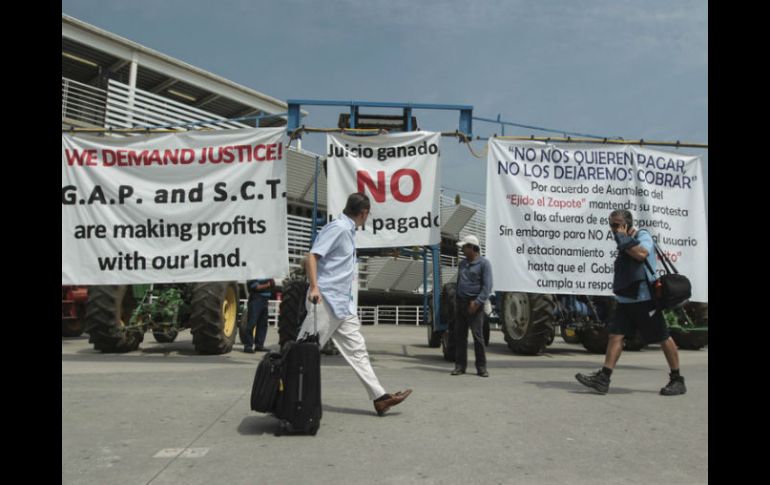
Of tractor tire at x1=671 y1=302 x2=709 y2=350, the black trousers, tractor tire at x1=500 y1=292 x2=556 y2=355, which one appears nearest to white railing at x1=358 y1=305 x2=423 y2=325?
tractor tire at x1=671 y1=302 x2=709 y2=350

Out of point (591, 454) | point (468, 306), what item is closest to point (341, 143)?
point (468, 306)

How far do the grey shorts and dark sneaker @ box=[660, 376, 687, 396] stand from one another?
42 cm

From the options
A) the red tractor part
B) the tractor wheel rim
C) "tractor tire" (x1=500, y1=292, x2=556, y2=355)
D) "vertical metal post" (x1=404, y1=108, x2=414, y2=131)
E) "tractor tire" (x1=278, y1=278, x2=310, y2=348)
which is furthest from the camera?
the red tractor part

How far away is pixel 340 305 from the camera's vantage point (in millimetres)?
4688

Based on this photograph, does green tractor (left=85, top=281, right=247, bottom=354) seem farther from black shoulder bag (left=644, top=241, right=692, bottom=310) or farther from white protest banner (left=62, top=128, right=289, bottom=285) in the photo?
black shoulder bag (left=644, top=241, right=692, bottom=310)

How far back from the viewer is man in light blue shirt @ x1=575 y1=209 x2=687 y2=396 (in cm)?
590

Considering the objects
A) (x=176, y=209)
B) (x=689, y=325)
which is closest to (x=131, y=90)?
(x=176, y=209)

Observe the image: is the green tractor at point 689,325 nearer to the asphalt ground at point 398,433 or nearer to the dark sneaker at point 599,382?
the asphalt ground at point 398,433

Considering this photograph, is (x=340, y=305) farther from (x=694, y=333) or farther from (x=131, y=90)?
(x=131, y=90)

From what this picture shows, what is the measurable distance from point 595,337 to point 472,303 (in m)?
4.86

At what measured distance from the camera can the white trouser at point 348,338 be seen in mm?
4676

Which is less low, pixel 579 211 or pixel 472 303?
pixel 579 211

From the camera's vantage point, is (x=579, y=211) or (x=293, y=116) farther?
(x=293, y=116)

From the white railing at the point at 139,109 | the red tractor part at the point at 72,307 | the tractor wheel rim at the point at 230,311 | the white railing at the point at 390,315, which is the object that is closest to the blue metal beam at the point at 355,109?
the tractor wheel rim at the point at 230,311
